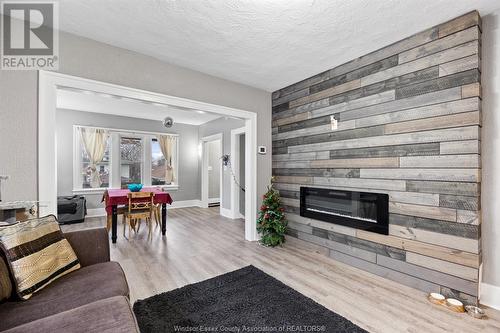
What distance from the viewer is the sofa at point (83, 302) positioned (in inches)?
39.1

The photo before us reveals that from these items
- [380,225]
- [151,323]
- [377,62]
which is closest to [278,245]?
[380,225]

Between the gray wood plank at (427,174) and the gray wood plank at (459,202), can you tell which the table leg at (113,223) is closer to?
the gray wood plank at (427,174)

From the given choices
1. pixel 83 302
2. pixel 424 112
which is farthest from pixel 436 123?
pixel 83 302

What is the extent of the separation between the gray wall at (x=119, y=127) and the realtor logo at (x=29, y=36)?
382 centimetres

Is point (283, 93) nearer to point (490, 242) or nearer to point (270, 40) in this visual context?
point (270, 40)

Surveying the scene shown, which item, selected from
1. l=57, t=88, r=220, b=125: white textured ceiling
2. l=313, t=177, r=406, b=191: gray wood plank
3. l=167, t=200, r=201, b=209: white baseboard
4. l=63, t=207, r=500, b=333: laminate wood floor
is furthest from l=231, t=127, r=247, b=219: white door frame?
l=313, t=177, r=406, b=191: gray wood plank

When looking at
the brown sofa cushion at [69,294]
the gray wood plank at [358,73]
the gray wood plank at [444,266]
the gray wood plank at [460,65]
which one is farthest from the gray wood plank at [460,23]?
the brown sofa cushion at [69,294]

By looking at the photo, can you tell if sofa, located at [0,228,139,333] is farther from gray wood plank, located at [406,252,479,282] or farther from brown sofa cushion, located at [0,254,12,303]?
gray wood plank, located at [406,252,479,282]

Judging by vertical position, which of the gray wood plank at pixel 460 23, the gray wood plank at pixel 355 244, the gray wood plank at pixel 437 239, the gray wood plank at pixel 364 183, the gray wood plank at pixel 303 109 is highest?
the gray wood plank at pixel 460 23

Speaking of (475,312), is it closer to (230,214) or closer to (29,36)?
(230,214)

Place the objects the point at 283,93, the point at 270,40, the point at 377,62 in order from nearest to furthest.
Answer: the point at 270,40 → the point at 377,62 → the point at 283,93

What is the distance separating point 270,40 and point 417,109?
5.70 feet

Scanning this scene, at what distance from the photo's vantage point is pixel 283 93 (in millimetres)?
3895

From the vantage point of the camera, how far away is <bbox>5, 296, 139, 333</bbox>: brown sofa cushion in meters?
0.96
